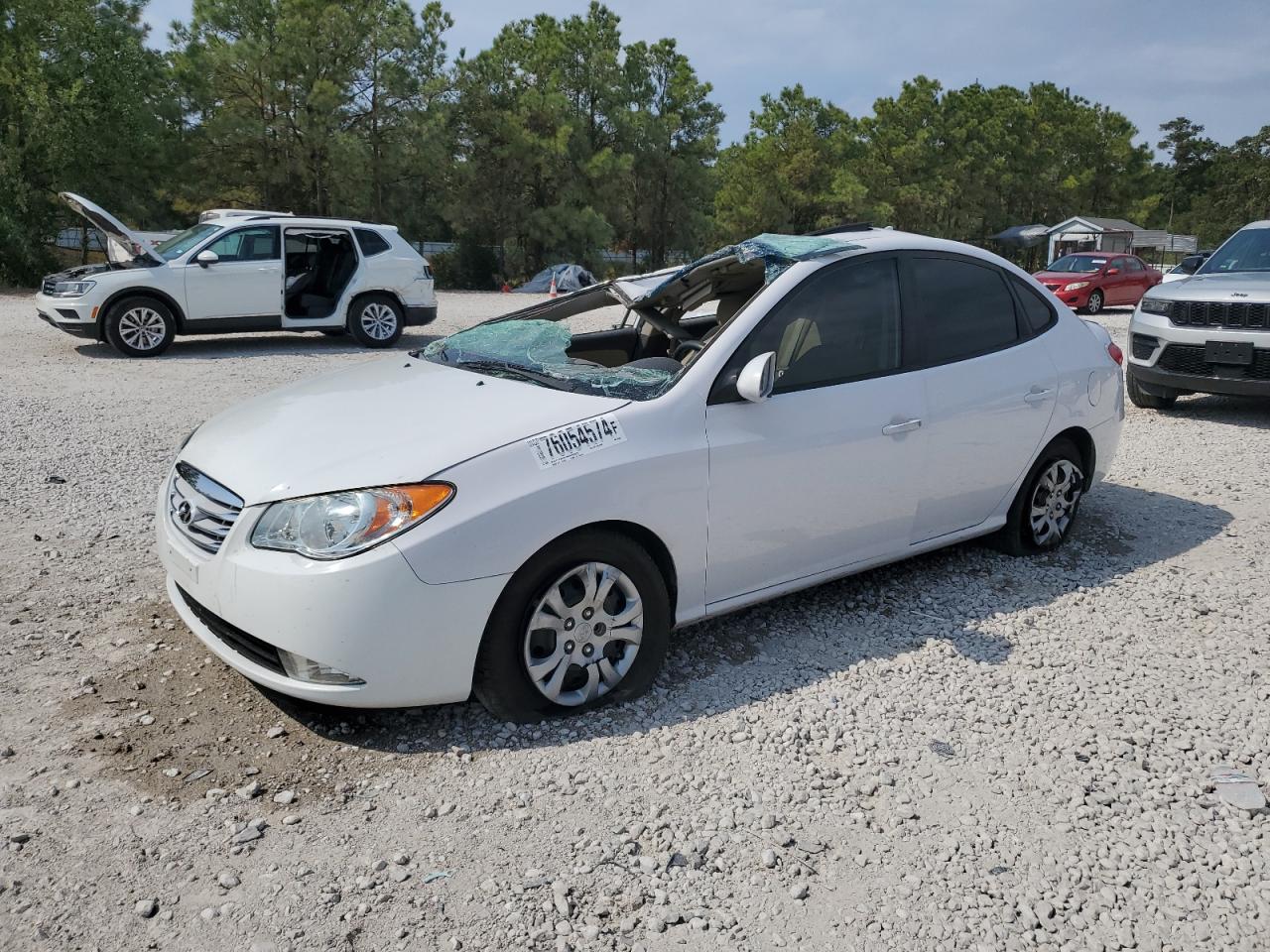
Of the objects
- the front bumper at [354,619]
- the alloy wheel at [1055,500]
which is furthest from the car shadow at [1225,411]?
the front bumper at [354,619]

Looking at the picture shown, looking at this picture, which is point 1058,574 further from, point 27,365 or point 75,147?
point 75,147

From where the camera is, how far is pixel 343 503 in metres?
3.18

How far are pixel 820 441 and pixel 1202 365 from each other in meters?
6.74

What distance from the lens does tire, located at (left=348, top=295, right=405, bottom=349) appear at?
14.2 m

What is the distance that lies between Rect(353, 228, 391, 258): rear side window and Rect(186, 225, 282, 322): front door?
117cm

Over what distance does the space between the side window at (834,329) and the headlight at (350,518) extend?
137 cm

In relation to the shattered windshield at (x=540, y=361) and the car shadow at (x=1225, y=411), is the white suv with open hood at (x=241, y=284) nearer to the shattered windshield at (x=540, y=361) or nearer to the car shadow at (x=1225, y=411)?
the shattered windshield at (x=540, y=361)

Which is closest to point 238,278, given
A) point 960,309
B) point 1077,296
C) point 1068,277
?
point 960,309

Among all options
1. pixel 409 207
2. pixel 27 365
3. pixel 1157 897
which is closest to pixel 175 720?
pixel 1157 897

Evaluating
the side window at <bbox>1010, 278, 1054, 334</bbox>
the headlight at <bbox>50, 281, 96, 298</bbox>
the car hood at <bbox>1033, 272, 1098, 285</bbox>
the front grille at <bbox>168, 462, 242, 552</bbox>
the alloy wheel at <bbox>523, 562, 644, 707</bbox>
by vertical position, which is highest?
the car hood at <bbox>1033, 272, 1098, 285</bbox>

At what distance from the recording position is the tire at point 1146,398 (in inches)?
389

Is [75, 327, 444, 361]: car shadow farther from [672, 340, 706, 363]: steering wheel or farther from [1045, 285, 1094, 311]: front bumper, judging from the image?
[1045, 285, 1094, 311]: front bumper

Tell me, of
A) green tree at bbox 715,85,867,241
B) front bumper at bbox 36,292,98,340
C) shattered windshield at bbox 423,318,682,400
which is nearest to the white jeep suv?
shattered windshield at bbox 423,318,682,400

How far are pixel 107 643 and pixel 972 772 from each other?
3.35 metres
